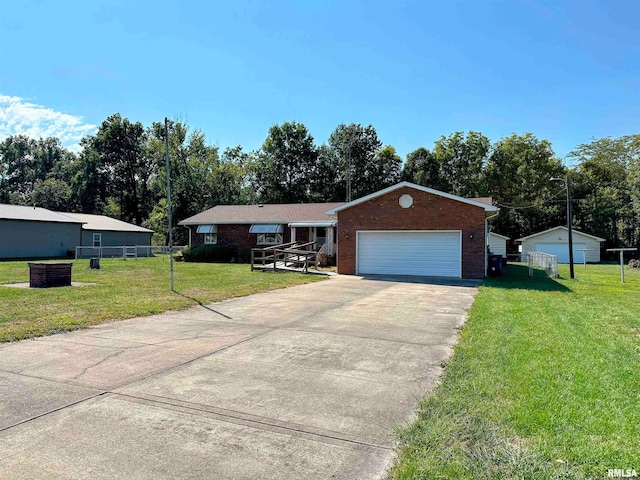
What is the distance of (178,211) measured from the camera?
139 ft

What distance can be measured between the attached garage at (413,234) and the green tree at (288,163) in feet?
90.0

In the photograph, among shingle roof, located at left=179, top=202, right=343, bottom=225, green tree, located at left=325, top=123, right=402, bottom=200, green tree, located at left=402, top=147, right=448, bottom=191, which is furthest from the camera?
green tree, located at left=325, top=123, right=402, bottom=200

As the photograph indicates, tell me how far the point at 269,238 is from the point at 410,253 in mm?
11656

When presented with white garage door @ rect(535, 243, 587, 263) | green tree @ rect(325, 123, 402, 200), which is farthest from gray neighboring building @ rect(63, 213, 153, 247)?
white garage door @ rect(535, 243, 587, 263)

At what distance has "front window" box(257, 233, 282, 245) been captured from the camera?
2658 cm

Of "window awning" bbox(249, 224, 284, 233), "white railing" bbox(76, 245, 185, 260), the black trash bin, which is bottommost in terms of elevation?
the black trash bin

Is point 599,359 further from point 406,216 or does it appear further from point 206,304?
point 406,216

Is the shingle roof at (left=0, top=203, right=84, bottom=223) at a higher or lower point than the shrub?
higher

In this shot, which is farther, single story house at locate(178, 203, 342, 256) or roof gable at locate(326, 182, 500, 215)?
single story house at locate(178, 203, 342, 256)

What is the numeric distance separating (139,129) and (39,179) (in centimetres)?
2100

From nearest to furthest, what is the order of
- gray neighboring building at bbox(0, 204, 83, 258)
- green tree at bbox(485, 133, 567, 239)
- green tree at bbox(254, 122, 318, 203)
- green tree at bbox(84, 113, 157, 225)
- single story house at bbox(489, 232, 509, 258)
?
gray neighboring building at bbox(0, 204, 83, 258)
single story house at bbox(489, 232, 509, 258)
green tree at bbox(485, 133, 567, 239)
green tree at bbox(254, 122, 318, 203)
green tree at bbox(84, 113, 157, 225)

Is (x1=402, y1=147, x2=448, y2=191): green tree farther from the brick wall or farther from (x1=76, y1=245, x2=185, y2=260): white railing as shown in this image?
the brick wall

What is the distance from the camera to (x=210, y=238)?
93.2ft

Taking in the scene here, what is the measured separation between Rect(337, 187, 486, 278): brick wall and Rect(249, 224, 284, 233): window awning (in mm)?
7793
